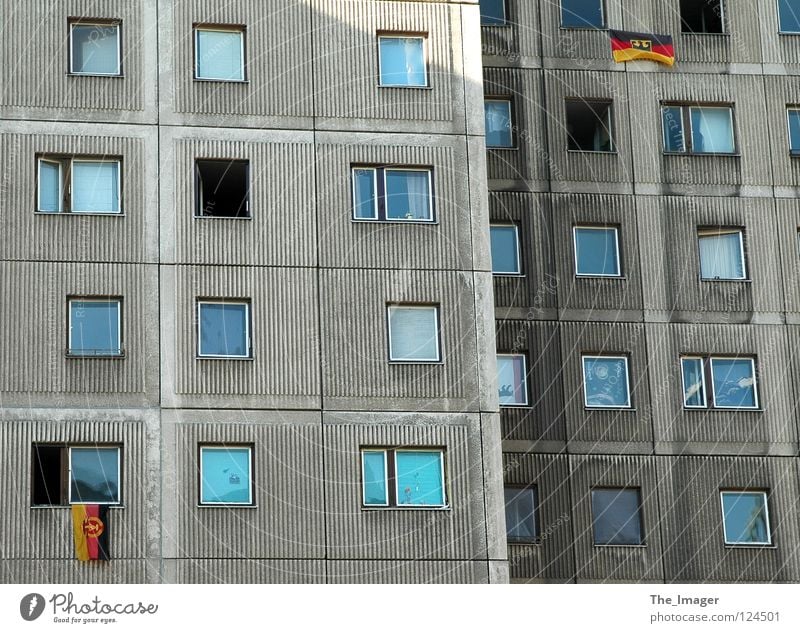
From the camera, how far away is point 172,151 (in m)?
53.3

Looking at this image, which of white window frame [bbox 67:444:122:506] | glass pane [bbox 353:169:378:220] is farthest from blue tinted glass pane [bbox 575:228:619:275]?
white window frame [bbox 67:444:122:506]

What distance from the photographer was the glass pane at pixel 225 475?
50.8 metres

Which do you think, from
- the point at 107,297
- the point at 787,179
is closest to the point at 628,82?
the point at 787,179

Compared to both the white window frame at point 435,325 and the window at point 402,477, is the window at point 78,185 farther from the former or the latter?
the window at point 402,477

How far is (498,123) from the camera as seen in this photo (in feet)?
197

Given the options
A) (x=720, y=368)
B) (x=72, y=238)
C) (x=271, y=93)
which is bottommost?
(x=720, y=368)

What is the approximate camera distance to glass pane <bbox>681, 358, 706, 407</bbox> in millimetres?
58094

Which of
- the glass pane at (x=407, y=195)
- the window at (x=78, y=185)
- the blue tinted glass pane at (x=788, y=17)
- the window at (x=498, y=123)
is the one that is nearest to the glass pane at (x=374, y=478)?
the glass pane at (x=407, y=195)

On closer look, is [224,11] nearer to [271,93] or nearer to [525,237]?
[271,93]

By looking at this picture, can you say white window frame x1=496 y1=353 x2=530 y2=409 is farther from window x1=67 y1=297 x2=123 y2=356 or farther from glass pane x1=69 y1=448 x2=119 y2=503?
glass pane x1=69 y1=448 x2=119 y2=503

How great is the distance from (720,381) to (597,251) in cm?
517

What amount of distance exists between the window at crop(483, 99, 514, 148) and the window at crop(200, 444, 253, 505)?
13656 mm

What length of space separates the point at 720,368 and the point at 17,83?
21455mm

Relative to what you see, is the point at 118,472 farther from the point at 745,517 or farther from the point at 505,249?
the point at 745,517
